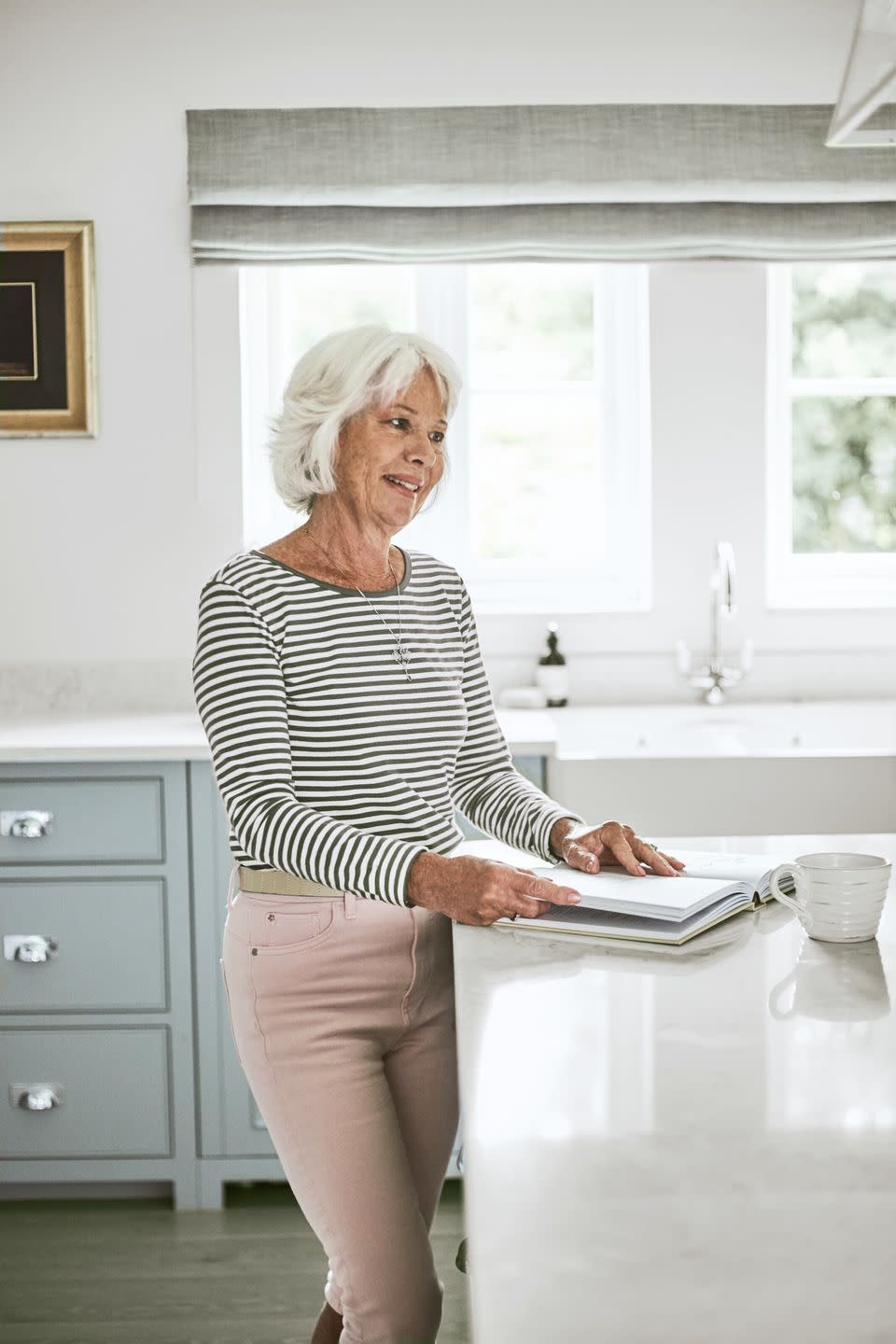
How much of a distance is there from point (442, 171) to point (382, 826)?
2.12 meters

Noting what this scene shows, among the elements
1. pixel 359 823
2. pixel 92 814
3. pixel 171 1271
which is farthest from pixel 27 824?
pixel 359 823

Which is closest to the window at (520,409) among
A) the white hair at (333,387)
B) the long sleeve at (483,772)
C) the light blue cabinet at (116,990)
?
the light blue cabinet at (116,990)

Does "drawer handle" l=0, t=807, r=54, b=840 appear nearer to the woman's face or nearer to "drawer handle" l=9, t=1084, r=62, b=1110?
"drawer handle" l=9, t=1084, r=62, b=1110

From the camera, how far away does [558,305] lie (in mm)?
3422

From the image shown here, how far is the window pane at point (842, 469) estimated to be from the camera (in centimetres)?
346

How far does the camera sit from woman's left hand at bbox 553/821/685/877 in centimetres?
143

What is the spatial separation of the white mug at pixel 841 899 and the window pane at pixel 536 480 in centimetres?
227

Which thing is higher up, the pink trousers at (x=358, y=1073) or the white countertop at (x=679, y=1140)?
the white countertop at (x=679, y=1140)

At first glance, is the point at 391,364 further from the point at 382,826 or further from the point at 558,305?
the point at 558,305

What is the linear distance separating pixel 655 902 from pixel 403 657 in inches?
17.4

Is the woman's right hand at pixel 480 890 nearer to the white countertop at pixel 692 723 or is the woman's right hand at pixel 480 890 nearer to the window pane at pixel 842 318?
the white countertop at pixel 692 723

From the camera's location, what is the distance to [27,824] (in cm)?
264

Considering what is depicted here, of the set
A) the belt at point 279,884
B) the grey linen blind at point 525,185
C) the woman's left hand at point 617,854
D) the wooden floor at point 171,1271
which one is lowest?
the wooden floor at point 171,1271

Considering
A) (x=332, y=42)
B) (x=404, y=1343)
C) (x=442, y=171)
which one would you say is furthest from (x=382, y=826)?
(x=332, y=42)
